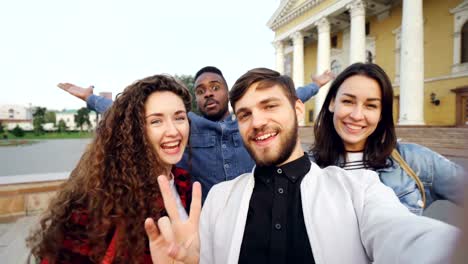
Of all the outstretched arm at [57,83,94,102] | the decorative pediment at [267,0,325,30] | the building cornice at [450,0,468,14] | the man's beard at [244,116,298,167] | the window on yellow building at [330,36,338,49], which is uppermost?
the decorative pediment at [267,0,325,30]

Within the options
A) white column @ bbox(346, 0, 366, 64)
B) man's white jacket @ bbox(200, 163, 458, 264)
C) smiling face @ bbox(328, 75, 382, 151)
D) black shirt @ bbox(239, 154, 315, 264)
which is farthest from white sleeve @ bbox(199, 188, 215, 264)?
white column @ bbox(346, 0, 366, 64)

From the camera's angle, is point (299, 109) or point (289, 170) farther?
point (299, 109)

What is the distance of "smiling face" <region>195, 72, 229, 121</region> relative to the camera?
278 centimetres

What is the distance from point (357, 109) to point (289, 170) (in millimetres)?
804

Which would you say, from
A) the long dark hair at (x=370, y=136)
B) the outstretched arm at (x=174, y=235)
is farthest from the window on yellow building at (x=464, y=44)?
the outstretched arm at (x=174, y=235)

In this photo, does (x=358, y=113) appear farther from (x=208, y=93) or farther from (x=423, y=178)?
(x=208, y=93)

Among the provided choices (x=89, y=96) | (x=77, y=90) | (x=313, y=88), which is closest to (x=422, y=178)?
(x=313, y=88)

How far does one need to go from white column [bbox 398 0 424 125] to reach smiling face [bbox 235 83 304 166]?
1577 centimetres

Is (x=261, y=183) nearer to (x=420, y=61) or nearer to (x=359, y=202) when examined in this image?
(x=359, y=202)

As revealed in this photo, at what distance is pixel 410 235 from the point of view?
3.02ft

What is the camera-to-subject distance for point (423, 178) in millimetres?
1757

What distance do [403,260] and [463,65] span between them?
19.8m

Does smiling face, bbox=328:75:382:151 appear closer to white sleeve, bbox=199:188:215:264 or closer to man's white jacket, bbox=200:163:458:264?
man's white jacket, bbox=200:163:458:264

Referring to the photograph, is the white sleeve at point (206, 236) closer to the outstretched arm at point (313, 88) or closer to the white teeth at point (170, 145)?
the white teeth at point (170, 145)
